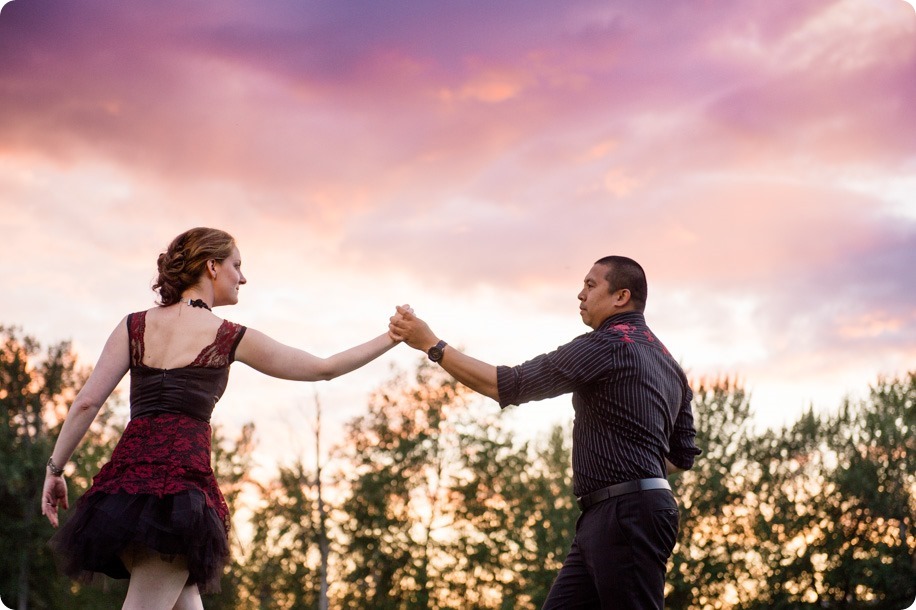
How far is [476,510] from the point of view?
27.9m

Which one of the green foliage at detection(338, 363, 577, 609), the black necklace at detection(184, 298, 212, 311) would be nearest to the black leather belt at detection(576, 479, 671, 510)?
the black necklace at detection(184, 298, 212, 311)

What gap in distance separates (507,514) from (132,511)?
25.9m

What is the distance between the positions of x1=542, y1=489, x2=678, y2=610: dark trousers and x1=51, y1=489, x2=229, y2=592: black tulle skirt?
5.35 feet

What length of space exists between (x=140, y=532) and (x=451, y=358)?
1707 millimetres

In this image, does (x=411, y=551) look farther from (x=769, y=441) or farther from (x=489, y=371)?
(x=489, y=371)

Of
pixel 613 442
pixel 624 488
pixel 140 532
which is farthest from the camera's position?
pixel 613 442

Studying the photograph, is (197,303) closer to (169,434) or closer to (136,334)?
(136,334)

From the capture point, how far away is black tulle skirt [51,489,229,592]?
134 inches

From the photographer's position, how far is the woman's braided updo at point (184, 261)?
391cm

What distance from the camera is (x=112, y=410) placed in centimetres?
3002

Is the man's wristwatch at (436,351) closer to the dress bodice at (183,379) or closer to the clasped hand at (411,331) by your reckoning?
the clasped hand at (411,331)

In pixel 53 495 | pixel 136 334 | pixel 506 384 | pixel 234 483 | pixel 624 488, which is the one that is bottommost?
pixel 624 488

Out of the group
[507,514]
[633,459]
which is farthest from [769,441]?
[633,459]

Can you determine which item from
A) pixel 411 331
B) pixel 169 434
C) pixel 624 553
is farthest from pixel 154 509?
pixel 624 553
